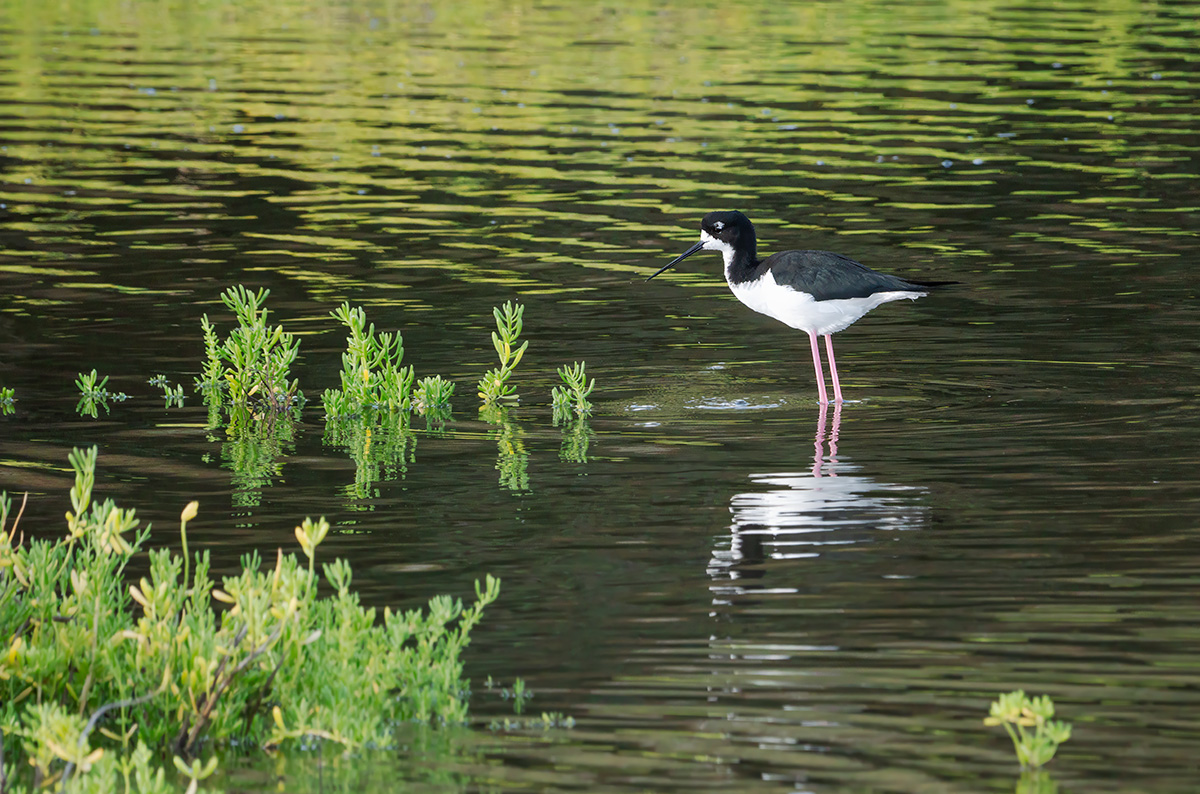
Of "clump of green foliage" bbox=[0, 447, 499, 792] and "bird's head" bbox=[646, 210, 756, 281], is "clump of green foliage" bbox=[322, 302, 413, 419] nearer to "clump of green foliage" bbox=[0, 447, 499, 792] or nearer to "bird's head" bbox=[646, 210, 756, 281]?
"bird's head" bbox=[646, 210, 756, 281]

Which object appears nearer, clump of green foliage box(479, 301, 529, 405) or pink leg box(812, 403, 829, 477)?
pink leg box(812, 403, 829, 477)

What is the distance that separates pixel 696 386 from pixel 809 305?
1204 mm

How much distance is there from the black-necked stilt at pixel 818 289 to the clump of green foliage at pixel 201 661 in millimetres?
6557

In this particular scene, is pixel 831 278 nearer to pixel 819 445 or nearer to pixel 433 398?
pixel 819 445

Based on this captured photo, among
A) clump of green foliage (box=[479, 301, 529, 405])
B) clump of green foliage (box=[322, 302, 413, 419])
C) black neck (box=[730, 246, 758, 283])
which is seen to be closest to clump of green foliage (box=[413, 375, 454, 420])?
clump of green foliage (box=[322, 302, 413, 419])

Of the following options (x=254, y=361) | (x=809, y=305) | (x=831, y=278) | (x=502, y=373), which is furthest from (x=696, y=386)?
(x=254, y=361)

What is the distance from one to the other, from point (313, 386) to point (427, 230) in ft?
26.1

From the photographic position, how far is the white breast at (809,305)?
13281mm

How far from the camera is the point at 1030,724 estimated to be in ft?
21.4

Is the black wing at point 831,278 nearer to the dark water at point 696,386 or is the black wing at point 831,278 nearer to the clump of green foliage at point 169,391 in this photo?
the dark water at point 696,386

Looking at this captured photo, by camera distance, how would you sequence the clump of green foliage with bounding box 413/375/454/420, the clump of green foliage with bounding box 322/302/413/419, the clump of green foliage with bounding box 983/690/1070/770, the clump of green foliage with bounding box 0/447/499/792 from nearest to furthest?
the clump of green foliage with bounding box 983/690/1070/770 → the clump of green foliage with bounding box 0/447/499/792 → the clump of green foliage with bounding box 322/302/413/419 → the clump of green foliage with bounding box 413/375/454/420

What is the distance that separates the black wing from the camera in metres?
13.1

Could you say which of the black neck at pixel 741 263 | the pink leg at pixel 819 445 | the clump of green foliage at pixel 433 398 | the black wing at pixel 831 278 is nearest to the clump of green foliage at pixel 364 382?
the clump of green foliage at pixel 433 398

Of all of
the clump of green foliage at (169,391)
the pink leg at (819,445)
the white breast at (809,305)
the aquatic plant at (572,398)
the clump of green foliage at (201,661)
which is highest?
the white breast at (809,305)
